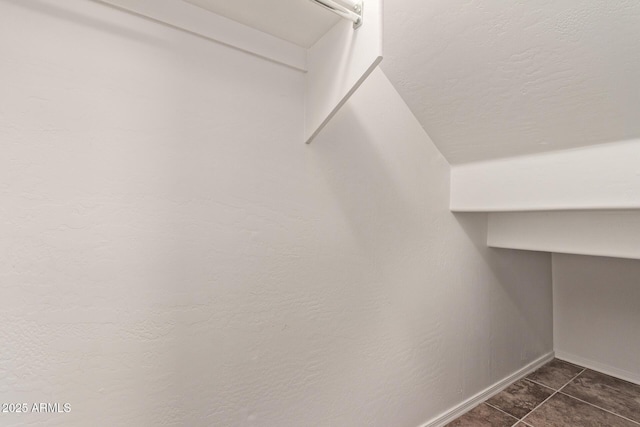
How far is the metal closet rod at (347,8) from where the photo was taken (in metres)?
0.81

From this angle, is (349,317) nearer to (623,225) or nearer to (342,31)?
(342,31)

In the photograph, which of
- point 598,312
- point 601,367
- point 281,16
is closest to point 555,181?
point 281,16

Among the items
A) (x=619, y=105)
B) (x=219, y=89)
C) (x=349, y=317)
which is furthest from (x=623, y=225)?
(x=219, y=89)

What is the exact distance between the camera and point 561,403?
1.81 meters

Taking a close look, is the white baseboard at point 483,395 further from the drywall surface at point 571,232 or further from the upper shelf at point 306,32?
the upper shelf at point 306,32

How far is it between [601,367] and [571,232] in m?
1.42

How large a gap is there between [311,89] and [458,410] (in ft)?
6.23

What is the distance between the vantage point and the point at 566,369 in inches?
88.0

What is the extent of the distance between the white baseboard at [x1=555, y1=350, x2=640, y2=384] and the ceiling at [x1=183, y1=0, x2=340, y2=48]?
9.83 ft

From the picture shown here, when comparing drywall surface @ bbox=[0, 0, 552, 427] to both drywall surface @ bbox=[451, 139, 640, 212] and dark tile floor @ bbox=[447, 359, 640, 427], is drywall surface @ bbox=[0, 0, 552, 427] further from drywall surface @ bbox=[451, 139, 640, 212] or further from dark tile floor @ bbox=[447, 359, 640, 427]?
dark tile floor @ bbox=[447, 359, 640, 427]

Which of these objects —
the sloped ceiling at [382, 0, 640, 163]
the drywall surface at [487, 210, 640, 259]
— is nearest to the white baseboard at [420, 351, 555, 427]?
the drywall surface at [487, 210, 640, 259]

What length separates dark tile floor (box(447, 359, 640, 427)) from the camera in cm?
165

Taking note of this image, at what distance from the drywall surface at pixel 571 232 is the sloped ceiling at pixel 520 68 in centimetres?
54

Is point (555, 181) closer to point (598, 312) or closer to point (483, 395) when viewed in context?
point (483, 395)
